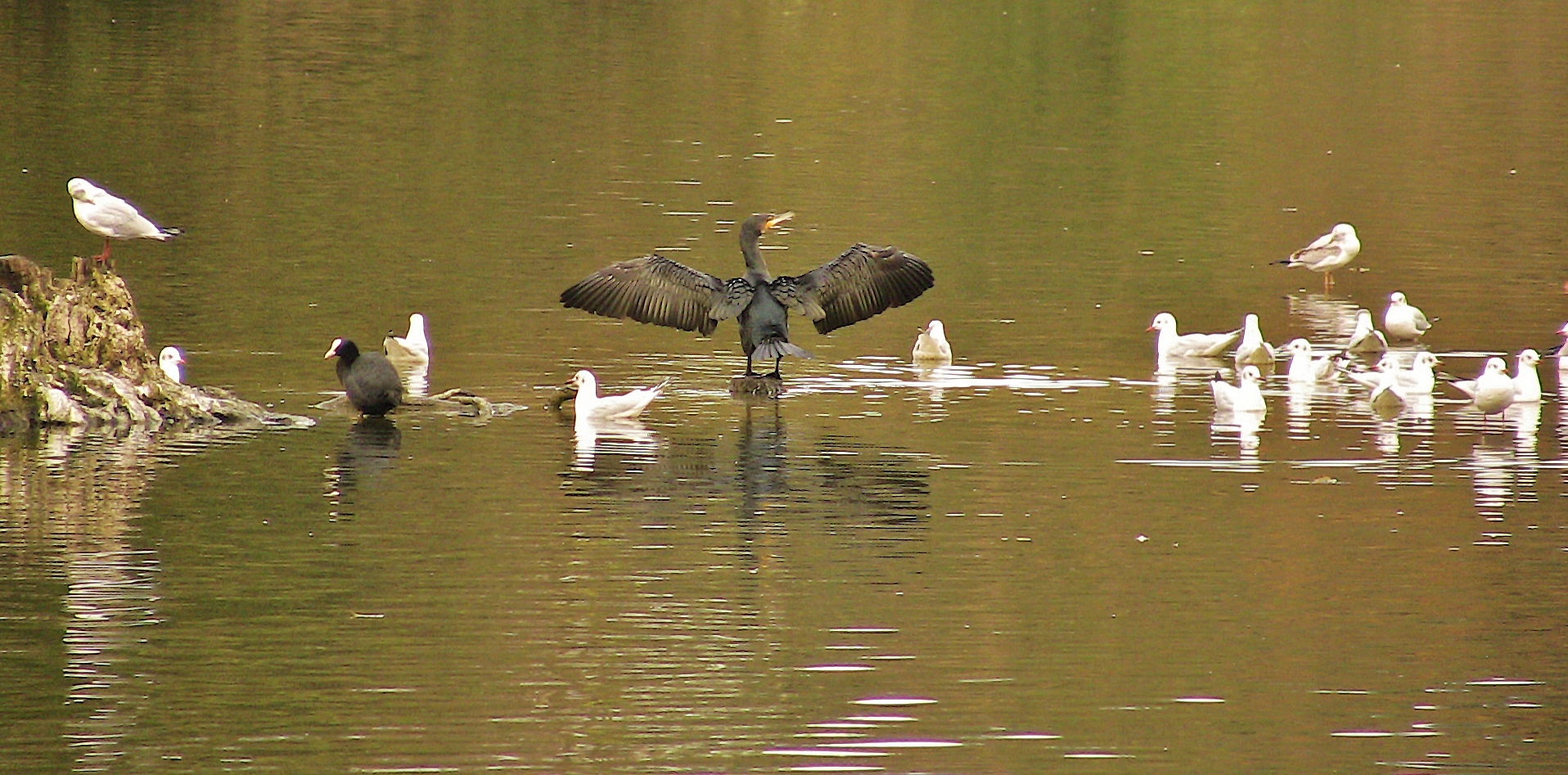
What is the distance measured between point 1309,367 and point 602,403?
19.3 feet

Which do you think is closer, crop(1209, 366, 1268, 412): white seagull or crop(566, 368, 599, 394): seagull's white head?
crop(566, 368, 599, 394): seagull's white head

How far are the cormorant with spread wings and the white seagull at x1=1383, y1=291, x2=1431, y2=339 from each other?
527 centimetres

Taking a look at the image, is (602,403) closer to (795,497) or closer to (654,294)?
(654,294)

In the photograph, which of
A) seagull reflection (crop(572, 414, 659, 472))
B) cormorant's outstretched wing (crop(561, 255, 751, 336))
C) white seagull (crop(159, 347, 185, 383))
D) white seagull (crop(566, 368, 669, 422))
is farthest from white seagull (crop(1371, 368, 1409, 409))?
white seagull (crop(159, 347, 185, 383))

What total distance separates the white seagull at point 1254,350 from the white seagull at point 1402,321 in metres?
2.17

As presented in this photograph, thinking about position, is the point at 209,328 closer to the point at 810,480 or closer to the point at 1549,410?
the point at 810,480

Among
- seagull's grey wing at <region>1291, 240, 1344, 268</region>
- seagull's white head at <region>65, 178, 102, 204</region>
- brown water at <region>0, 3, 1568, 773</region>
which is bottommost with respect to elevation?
brown water at <region>0, 3, 1568, 773</region>

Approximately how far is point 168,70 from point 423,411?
29.7 m

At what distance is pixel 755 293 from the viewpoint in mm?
17844

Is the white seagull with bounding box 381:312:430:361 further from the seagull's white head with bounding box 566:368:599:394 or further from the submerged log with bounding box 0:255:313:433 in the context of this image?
the seagull's white head with bounding box 566:368:599:394

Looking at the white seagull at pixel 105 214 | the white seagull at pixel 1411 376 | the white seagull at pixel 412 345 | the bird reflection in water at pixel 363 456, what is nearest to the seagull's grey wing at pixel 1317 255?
the white seagull at pixel 1411 376

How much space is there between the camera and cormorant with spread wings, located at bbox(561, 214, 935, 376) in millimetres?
17750

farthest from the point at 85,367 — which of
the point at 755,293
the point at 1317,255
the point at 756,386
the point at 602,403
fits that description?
the point at 1317,255

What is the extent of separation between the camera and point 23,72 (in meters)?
42.4
